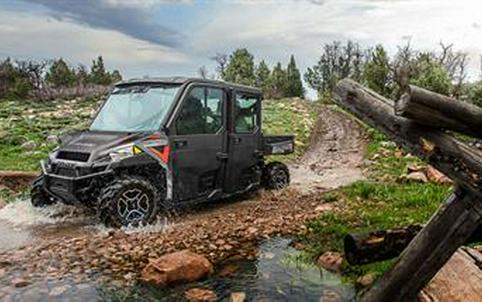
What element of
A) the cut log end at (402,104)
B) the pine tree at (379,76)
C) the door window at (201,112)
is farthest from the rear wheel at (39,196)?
the pine tree at (379,76)

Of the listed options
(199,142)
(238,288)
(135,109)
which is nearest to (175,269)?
(238,288)

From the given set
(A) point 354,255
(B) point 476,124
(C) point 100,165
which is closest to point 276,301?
(A) point 354,255

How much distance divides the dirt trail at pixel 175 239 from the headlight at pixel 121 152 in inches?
45.4

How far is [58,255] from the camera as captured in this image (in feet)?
22.4

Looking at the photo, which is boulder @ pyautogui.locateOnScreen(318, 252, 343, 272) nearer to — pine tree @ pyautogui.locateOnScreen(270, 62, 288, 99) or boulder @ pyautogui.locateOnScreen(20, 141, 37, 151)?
boulder @ pyautogui.locateOnScreen(20, 141, 37, 151)

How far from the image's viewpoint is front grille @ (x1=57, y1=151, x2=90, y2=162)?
8.20 metres

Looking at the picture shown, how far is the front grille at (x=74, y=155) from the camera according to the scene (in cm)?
820

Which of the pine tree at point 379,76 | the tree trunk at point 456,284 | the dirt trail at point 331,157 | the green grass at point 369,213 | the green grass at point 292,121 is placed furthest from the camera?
the pine tree at point 379,76

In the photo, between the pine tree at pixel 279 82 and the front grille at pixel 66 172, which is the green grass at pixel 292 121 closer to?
the front grille at pixel 66 172

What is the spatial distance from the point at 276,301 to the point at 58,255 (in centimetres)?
314

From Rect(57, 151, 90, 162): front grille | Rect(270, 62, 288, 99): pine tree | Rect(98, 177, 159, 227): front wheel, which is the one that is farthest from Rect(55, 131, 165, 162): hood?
Rect(270, 62, 288, 99): pine tree

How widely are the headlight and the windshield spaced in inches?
22.6

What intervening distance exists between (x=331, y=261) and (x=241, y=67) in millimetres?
47844

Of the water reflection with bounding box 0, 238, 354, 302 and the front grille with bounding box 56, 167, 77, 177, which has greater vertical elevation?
the front grille with bounding box 56, 167, 77, 177
